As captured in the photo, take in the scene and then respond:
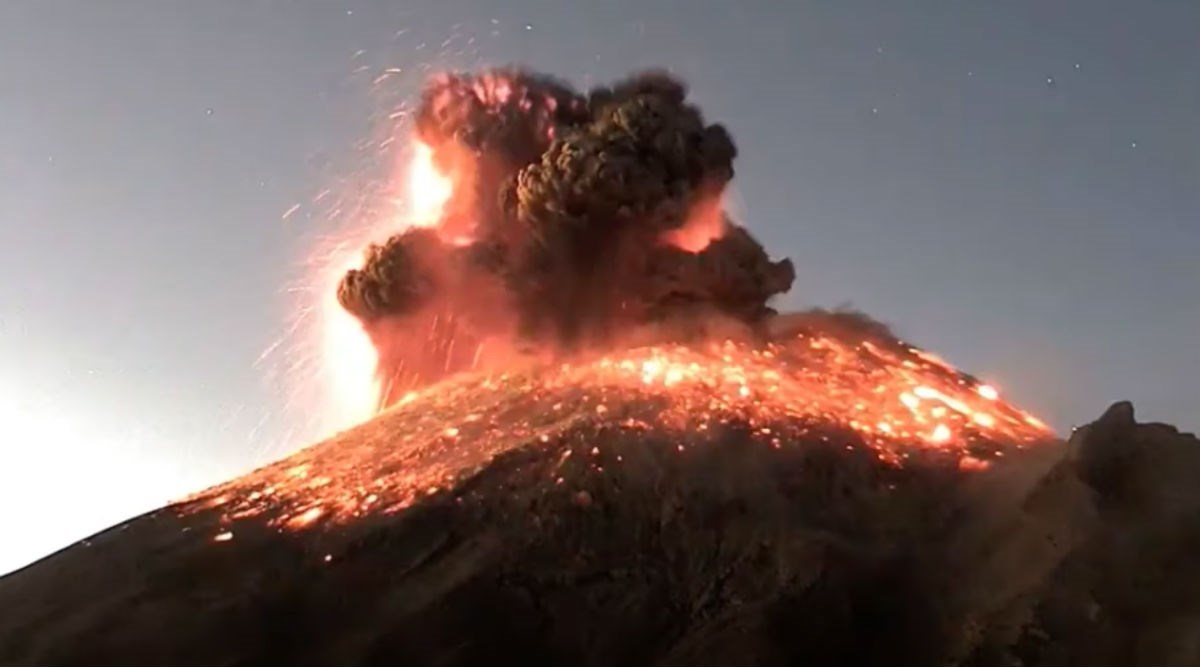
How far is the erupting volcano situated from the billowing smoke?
4.44 feet

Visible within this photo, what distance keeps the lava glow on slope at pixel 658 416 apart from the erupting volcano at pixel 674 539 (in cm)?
2

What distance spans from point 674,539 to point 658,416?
2.55 ft

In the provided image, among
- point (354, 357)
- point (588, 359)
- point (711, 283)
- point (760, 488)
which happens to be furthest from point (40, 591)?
point (354, 357)

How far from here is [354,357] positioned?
9.71 meters

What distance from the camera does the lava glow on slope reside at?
5227 millimetres

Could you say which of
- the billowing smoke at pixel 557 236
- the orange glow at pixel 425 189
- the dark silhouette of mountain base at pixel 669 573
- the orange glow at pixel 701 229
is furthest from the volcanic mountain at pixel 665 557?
the orange glow at pixel 425 189

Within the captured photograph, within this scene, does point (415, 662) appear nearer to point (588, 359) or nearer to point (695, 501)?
point (695, 501)

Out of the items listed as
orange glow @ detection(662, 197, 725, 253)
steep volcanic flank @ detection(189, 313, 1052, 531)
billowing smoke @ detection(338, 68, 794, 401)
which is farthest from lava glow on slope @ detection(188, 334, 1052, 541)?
orange glow @ detection(662, 197, 725, 253)

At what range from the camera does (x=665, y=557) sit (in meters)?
4.84

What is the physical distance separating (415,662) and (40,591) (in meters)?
1.40

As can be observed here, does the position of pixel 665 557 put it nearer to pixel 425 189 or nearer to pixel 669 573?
pixel 669 573

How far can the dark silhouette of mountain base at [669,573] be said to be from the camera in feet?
14.3

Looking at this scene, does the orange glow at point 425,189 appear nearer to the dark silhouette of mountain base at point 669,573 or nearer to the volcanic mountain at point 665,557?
the volcanic mountain at point 665,557

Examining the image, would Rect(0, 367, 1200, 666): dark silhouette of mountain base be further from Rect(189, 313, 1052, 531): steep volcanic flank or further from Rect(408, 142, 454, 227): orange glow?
Rect(408, 142, 454, 227): orange glow
